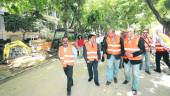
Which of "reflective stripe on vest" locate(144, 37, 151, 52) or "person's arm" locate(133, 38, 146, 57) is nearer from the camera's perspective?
"person's arm" locate(133, 38, 146, 57)

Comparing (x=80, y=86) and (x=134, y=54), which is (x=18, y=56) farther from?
(x=134, y=54)

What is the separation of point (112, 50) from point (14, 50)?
13.6 m

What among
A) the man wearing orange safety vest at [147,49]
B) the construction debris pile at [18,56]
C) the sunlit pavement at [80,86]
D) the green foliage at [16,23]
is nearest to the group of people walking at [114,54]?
the man wearing orange safety vest at [147,49]

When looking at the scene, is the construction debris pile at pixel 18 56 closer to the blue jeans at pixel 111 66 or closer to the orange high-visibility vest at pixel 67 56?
the blue jeans at pixel 111 66

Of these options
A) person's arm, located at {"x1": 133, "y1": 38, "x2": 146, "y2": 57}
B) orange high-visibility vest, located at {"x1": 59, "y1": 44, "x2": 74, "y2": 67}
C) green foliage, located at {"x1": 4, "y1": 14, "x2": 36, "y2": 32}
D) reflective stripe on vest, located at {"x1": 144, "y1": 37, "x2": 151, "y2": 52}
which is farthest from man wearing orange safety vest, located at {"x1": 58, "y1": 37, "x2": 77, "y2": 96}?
green foliage, located at {"x1": 4, "y1": 14, "x2": 36, "y2": 32}

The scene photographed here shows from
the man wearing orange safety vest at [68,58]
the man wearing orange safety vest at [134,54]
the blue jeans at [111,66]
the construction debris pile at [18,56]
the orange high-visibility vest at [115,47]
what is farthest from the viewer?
the construction debris pile at [18,56]

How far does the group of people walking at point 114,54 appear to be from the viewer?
1033cm

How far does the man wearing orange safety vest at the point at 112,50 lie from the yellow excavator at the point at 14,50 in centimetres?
1136

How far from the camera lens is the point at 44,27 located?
140 ft

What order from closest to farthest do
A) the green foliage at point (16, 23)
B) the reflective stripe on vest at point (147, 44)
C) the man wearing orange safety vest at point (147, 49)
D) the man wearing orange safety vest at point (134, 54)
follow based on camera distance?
the man wearing orange safety vest at point (134, 54)
the man wearing orange safety vest at point (147, 49)
the reflective stripe on vest at point (147, 44)
the green foliage at point (16, 23)

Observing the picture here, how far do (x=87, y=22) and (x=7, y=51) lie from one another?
4560 cm

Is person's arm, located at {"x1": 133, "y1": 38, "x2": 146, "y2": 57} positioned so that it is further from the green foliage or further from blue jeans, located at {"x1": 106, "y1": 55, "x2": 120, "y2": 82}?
the green foliage

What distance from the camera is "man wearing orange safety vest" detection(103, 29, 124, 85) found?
11.8 meters

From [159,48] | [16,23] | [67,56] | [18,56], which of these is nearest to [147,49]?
[159,48]
